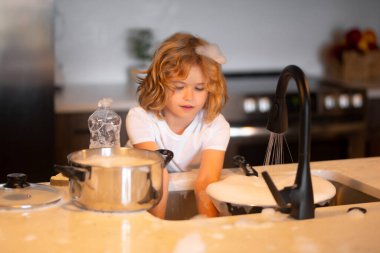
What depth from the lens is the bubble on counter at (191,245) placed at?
1.30 metres

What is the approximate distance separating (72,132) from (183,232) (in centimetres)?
194

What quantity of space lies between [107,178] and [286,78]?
46cm

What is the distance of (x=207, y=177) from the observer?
1899 mm

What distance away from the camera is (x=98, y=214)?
1505 millimetres

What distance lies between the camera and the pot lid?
5.08 ft

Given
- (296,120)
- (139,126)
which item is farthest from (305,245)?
(296,120)

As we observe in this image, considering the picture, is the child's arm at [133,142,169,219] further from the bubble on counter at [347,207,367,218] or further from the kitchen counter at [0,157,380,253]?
the bubble on counter at [347,207,367,218]

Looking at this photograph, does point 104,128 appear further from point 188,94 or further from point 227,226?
point 227,226

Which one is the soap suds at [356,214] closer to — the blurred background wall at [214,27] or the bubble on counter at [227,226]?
the bubble on counter at [227,226]

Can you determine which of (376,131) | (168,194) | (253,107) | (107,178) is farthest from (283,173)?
(376,131)

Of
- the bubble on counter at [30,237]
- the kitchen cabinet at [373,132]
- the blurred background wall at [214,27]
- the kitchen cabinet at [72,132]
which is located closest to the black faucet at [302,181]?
the bubble on counter at [30,237]

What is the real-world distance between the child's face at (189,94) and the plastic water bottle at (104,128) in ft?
0.64

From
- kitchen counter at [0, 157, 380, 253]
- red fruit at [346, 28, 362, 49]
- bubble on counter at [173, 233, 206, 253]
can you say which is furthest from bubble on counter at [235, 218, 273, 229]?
red fruit at [346, 28, 362, 49]

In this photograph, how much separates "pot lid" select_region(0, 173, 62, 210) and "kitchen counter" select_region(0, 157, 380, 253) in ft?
0.07
